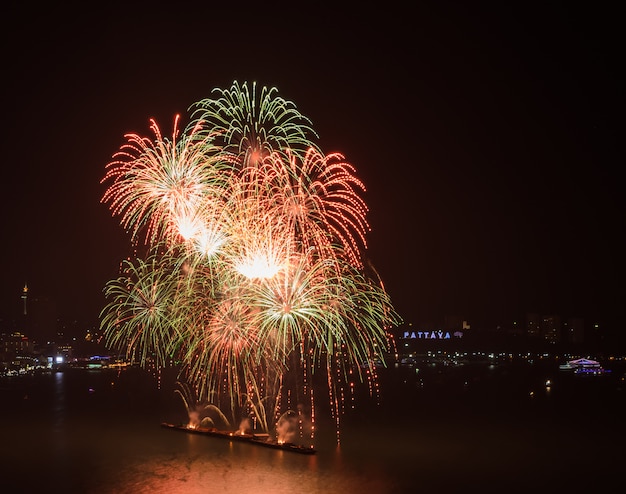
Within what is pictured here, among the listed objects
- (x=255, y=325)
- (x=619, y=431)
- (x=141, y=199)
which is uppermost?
(x=141, y=199)

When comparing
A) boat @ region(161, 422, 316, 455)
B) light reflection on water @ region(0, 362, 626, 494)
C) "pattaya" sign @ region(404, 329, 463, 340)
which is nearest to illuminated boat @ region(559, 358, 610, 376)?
"pattaya" sign @ region(404, 329, 463, 340)

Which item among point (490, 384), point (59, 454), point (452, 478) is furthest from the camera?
point (490, 384)

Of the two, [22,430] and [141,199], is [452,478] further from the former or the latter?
[22,430]

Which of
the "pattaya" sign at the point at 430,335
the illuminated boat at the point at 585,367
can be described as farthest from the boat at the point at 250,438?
the "pattaya" sign at the point at 430,335

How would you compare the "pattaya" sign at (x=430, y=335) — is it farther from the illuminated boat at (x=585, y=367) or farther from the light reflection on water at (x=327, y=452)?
the light reflection on water at (x=327, y=452)

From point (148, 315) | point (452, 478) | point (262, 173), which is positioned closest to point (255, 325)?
point (148, 315)

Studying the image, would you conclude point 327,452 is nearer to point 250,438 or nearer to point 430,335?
point 250,438

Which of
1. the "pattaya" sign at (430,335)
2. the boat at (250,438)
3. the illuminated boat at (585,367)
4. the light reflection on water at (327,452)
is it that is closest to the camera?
the light reflection on water at (327,452)
